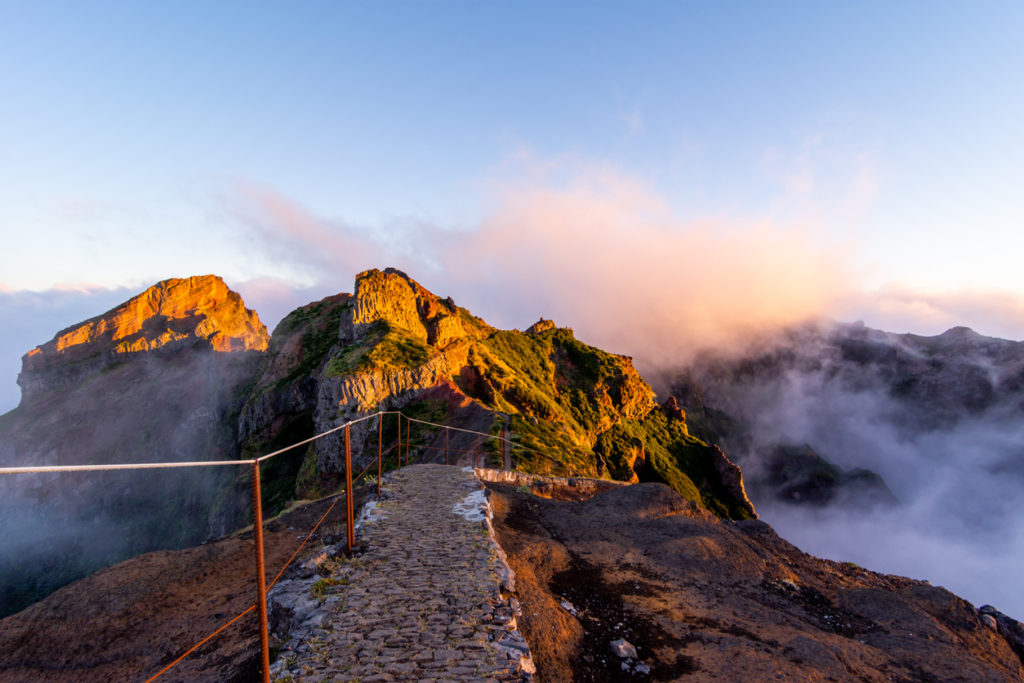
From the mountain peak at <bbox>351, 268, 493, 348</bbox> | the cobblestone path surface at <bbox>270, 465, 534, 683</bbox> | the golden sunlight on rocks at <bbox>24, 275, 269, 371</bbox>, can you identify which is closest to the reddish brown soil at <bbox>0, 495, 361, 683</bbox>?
the cobblestone path surface at <bbox>270, 465, 534, 683</bbox>

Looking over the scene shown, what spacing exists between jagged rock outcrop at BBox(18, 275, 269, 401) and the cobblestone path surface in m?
89.7

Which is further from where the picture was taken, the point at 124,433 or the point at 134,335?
the point at 134,335

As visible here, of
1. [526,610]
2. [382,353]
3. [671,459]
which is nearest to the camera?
[526,610]

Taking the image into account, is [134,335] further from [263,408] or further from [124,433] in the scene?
[263,408]

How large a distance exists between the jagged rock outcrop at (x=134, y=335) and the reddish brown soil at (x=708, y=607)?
89.3 meters

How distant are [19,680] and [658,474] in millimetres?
69666

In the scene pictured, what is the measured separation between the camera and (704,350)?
188m

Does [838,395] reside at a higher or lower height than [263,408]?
lower

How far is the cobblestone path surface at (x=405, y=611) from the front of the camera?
5344mm

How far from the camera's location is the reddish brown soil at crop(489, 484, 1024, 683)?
720 centimetres

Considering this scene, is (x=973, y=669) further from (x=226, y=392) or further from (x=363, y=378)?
(x=226, y=392)

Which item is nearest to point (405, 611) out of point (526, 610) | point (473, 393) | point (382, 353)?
point (526, 610)

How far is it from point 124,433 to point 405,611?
8871 centimetres

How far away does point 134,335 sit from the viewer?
84.1 metres
